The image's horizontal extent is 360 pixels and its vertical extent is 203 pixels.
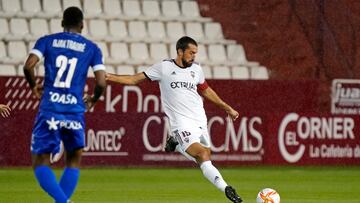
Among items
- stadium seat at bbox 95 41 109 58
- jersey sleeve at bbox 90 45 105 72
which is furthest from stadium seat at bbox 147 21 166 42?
jersey sleeve at bbox 90 45 105 72

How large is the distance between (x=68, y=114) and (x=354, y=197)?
5.81 m

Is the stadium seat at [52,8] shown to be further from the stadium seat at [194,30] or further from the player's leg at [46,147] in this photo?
the player's leg at [46,147]

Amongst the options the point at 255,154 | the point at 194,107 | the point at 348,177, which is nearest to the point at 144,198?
the point at 194,107

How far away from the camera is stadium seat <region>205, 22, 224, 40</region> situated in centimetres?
2422

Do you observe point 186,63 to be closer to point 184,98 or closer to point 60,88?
point 184,98

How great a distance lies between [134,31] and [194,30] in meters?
1.38

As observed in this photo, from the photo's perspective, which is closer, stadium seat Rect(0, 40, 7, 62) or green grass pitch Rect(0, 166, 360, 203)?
green grass pitch Rect(0, 166, 360, 203)

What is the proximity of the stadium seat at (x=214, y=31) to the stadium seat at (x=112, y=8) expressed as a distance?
1.94 meters

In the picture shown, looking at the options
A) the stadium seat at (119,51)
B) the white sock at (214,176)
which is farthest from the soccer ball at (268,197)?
the stadium seat at (119,51)

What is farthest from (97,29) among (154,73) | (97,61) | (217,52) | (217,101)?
(97,61)

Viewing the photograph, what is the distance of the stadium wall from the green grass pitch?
0.34 m

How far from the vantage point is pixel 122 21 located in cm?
2391

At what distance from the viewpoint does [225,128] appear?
69.8 ft

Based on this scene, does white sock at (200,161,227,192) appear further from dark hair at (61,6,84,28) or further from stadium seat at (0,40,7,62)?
stadium seat at (0,40,7,62)
